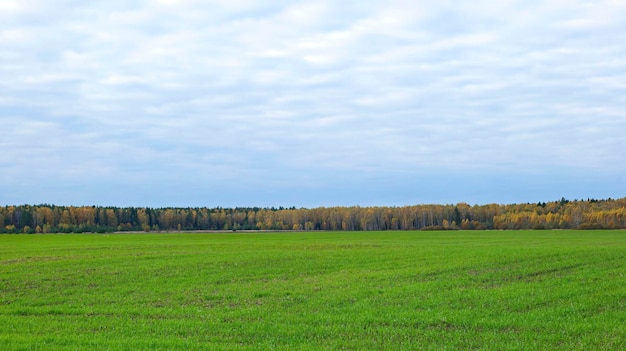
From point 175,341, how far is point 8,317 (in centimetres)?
871

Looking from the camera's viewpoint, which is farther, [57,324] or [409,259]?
[409,259]

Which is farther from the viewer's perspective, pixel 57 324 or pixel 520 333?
pixel 57 324

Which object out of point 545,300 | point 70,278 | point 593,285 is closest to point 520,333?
point 545,300

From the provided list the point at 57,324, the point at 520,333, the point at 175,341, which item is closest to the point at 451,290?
the point at 520,333

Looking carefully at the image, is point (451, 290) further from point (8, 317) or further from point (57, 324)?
point (8, 317)

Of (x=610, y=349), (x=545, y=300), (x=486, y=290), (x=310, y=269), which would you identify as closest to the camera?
(x=610, y=349)

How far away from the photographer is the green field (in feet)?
57.9

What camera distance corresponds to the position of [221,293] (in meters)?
28.4

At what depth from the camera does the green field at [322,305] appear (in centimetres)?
1766

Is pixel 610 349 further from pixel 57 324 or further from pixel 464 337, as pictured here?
pixel 57 324

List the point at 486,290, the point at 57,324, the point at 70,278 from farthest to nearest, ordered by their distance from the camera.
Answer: the point at 70,278 → the point at 486,290 → the point at 57,324

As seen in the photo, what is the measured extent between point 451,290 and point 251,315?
387 inches

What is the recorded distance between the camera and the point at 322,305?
24188 mm

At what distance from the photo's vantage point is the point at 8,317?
2238 cm
